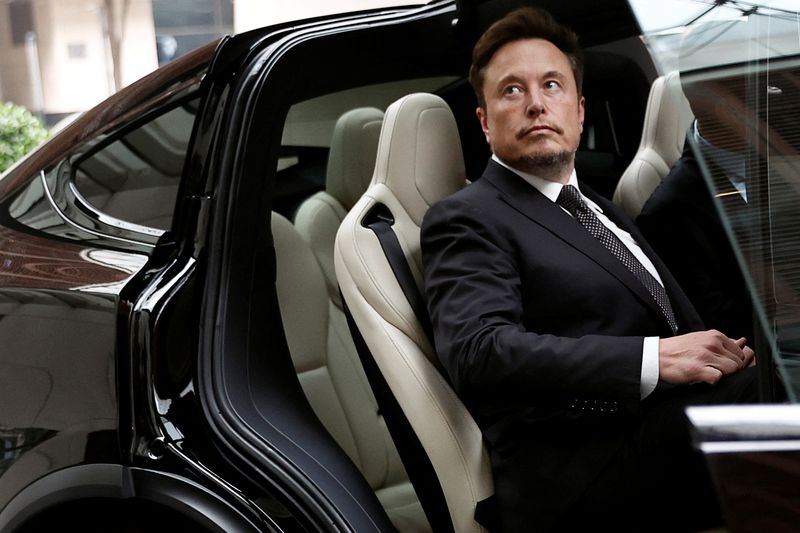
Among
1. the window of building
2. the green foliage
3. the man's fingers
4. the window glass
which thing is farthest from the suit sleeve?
the window of building

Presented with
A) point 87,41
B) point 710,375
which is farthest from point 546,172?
point 87,41

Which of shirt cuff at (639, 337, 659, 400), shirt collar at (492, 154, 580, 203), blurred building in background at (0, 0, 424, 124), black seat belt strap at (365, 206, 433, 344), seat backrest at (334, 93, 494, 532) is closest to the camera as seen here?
shirt cuff at (639, 337, 659, 400)

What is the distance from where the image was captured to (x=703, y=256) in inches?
92.1

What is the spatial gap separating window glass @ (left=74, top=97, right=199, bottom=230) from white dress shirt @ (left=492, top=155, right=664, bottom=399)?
2.01 feet

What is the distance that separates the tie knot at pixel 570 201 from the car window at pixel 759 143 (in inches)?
23.7

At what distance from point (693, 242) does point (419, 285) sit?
0.74 m

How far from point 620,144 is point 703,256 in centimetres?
50

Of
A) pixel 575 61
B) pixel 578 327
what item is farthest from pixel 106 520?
pixel 575 61

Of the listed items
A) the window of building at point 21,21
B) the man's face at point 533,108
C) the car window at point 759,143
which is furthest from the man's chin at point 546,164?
the window of building at point 21,21

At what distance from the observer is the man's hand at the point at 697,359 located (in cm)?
163

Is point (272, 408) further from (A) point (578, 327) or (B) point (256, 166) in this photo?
(A) point (578, 327)

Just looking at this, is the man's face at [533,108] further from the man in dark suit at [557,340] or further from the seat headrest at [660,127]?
the seat headrest at [660,127]

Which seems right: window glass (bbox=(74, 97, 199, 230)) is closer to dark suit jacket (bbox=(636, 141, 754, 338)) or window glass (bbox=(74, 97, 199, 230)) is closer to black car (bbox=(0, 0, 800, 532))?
black car (bbox=(0, 0, 800, 532))

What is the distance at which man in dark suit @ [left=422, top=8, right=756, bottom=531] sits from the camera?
1.65m
